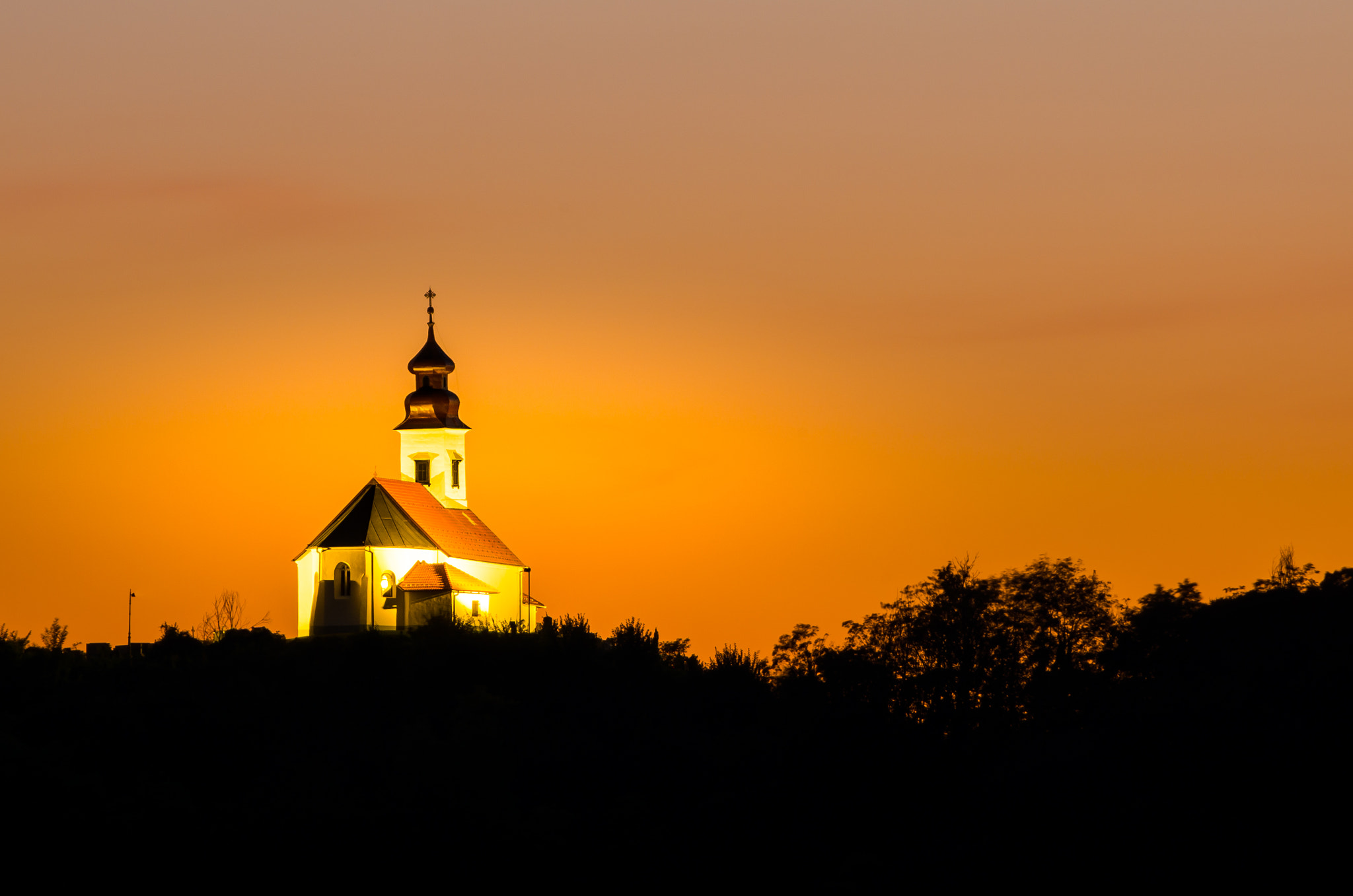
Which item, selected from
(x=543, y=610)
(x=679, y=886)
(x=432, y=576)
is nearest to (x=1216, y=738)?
(x=679, y=886)

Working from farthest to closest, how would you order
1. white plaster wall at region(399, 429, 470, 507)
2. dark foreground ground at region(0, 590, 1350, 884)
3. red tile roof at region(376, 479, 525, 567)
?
white plaster wall at region(399, 429, 470, 507), red tile roof at region(376, 479, 525, 567), dark foreground ground at region(0, 590, 1350, 884)

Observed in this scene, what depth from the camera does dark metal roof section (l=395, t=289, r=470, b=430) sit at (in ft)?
283

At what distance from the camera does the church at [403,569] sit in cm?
7500

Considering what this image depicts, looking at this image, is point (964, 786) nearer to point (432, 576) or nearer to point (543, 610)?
point (432, 576)

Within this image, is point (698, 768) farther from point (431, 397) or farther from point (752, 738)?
point (431, 397)

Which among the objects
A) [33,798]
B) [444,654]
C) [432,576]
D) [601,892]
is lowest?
[601,892]

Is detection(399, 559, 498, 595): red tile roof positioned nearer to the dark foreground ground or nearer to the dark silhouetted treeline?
the dark silhouetted treeline

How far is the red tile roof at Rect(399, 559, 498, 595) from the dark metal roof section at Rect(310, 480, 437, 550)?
87 centimetres

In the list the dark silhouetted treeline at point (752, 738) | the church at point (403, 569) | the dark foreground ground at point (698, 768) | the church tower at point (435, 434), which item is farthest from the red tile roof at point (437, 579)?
the dark foreground ground at point (698, 768)

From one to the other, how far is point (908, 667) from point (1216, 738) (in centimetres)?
1491

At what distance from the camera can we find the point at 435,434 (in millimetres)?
85812

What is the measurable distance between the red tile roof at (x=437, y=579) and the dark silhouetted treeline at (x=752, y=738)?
14.4 m

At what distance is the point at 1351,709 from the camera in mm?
41281

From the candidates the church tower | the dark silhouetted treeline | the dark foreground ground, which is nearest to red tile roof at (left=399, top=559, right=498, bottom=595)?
the church tower
